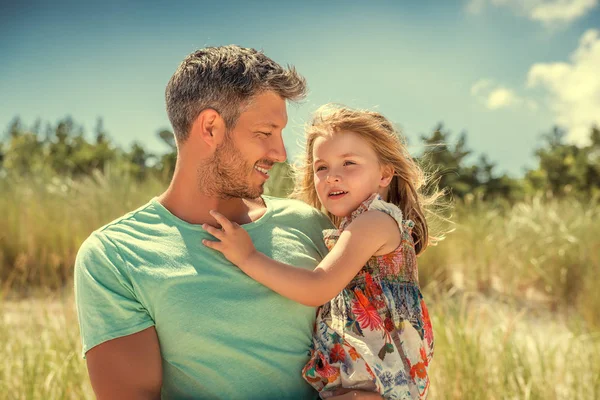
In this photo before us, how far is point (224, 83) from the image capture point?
229 cm

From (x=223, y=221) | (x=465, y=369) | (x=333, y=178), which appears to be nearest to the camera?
(x=223, y=221)

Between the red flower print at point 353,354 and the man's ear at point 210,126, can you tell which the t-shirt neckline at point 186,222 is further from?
the red flower print at point 353,354

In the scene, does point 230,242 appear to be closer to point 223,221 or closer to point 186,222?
point 223,221

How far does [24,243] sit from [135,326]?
248 inches

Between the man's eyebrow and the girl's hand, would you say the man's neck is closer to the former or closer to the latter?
the girl's hand

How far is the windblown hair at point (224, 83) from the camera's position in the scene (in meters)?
2.29

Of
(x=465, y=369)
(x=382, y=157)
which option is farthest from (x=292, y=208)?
(x=465, y=369)

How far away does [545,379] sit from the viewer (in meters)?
3.71

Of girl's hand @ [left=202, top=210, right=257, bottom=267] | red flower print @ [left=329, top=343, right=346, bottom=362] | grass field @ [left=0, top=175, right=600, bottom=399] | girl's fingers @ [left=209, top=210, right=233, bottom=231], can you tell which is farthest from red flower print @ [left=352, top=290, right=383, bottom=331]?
grass field @ [left=0, top=175, right=600, bottom=399]

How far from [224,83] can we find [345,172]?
614 millimetres

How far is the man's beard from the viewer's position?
2.29 m

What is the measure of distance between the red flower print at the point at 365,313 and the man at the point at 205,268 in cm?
19

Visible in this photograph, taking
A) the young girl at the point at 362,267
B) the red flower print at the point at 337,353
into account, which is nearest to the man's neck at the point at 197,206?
the young girl at the point at 362,267

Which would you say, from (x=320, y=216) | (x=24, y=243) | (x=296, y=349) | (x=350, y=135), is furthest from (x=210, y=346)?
(x=24, y=243)
